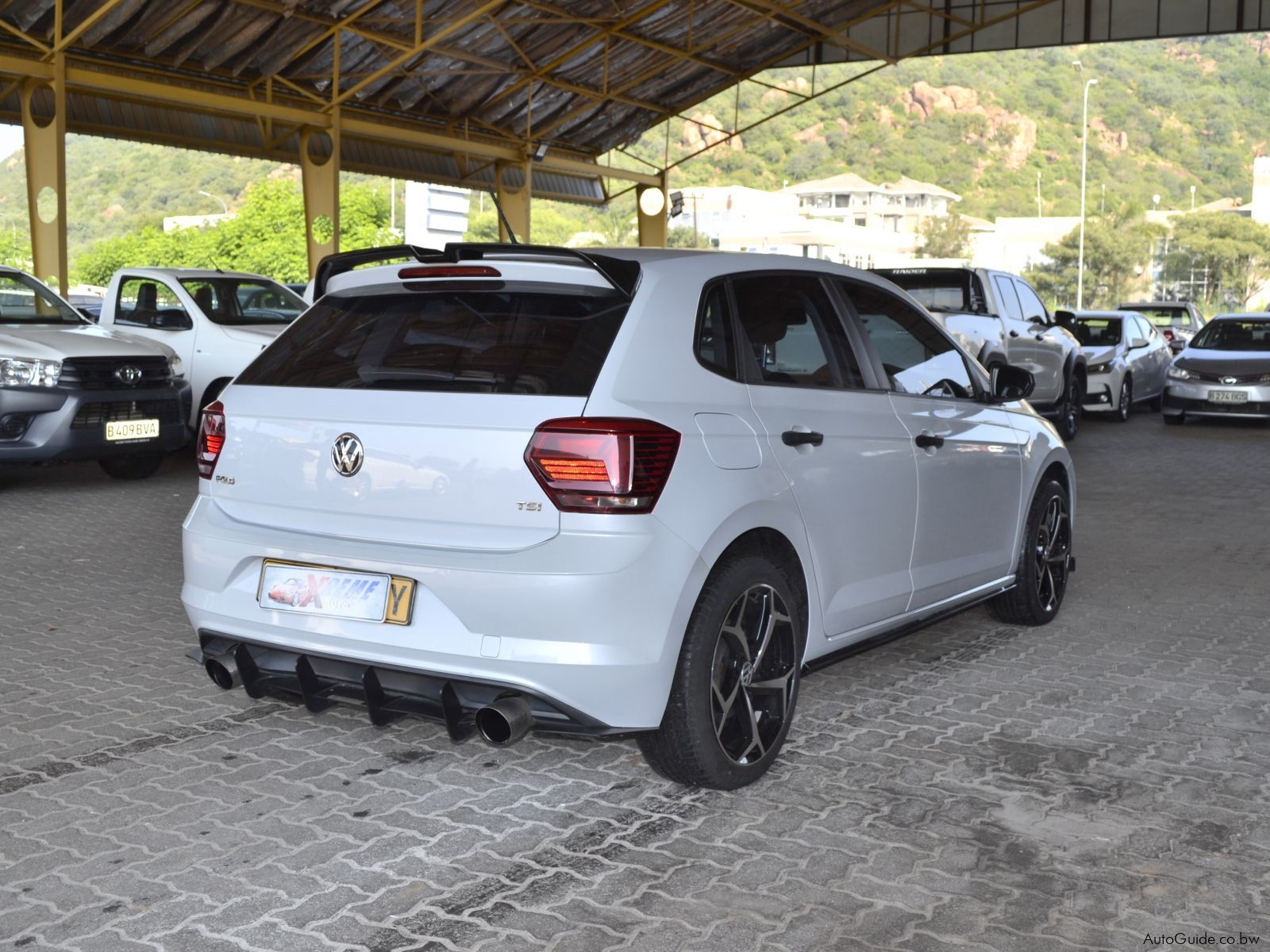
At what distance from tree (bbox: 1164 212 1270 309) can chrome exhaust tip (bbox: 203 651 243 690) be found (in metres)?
98.2

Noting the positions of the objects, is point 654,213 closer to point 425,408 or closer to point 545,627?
point 425,408

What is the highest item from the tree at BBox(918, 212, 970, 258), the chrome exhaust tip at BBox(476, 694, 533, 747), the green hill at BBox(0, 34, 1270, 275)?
the green hill at BBox(0, 34, 1270, 275)

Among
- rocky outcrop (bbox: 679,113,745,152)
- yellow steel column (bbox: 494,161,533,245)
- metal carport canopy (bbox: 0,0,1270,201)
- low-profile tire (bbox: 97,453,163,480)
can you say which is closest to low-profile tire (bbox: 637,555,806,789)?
low-profile tire (bbox: 97,453,163,480)

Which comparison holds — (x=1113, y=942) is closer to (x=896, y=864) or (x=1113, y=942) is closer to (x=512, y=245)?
(x=896, y=864)

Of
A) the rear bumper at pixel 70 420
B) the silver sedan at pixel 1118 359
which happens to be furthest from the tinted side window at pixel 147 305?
the silver sedan at pixel 1118 359

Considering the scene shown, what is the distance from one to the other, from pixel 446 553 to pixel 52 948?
4.45 ft

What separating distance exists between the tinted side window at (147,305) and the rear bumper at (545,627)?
32.4 feet

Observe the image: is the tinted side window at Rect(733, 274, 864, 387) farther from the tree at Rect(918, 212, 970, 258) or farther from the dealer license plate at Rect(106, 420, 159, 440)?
the tree at Rect(918, 212, 970, 258)

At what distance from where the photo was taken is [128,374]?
35.6ft

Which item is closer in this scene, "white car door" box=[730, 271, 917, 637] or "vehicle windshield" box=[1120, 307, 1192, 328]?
"white car door" box=[730, 271, 917, 637]

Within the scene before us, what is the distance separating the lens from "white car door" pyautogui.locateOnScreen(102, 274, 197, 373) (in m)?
13.0

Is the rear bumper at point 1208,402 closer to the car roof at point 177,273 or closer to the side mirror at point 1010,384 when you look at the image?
the car roof at point 177,273

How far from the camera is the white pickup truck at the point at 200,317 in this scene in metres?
12.8

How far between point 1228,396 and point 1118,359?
72.3 inches
